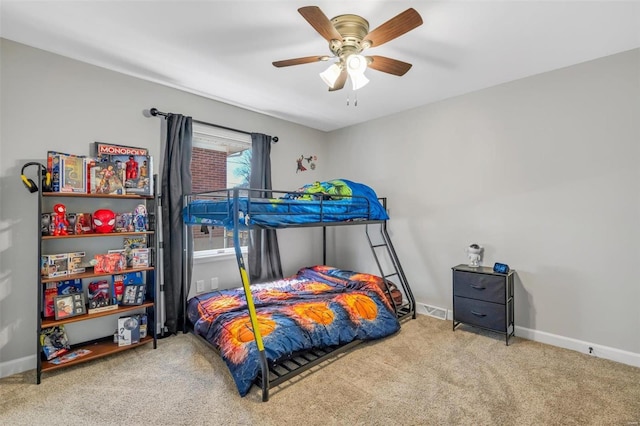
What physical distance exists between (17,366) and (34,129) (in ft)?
5.92

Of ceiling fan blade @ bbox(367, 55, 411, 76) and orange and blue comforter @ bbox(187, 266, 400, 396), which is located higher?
ceiling fan blade @ bbox(367, 55, 411, 76)

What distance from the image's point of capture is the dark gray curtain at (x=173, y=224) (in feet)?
9.77

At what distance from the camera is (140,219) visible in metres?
2.68

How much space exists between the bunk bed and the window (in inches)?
11.0

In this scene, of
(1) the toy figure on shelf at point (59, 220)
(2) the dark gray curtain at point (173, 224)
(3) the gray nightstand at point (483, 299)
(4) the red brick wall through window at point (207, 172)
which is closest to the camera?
(1) the toy figure on shelf at point (59, 220)

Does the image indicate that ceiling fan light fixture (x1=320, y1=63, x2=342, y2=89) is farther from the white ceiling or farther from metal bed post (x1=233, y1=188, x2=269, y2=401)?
metal bed post (x1=233, y1=188, x2=269, y2=401)

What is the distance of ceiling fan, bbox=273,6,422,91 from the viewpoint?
1.66m

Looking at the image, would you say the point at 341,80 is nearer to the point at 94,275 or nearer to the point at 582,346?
the point at 94,275

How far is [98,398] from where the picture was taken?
1971 mm

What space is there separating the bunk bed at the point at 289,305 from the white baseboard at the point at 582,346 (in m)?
1.11

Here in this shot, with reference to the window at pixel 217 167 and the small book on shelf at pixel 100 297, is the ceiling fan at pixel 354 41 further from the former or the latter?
the small book on shelf at pixel 100 297

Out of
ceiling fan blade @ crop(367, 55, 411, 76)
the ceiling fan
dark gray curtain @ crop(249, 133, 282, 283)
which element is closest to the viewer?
the ceiling fan

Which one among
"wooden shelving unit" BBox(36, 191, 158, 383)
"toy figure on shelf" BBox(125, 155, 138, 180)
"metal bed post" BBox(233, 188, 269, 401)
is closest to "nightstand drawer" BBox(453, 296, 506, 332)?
"metal bed post" BBox(233, 188, 269, 401)

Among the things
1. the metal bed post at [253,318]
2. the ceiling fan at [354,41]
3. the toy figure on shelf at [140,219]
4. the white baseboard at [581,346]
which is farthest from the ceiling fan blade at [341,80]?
the white baseboard at [581,346]
